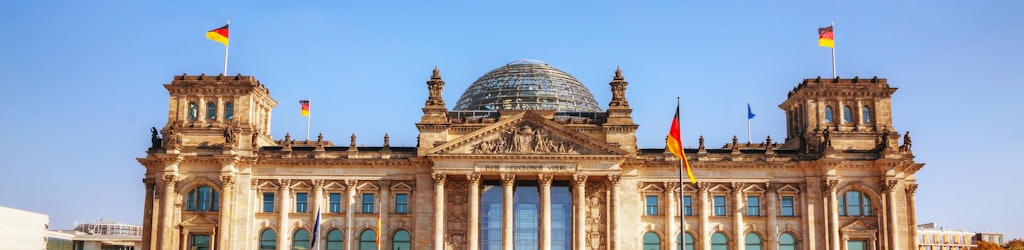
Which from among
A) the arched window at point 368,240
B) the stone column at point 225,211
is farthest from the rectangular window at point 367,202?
the stone column at point 225,211

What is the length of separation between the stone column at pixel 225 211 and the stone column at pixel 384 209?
10849 millimetres

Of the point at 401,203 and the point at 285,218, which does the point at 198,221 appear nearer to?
the point at 285,218

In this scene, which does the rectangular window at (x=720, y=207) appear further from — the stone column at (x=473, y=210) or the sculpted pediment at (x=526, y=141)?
the stone column at (x=473, y=210)

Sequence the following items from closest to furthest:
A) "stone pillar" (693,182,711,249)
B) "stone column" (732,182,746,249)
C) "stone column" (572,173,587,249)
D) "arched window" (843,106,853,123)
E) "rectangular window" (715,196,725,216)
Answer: "stone column" (572,173,587,249) < "stone pillar" (693,182,711,249) < "stone column" (732,182,746,249) < "rectangular window" (715,196,725,216) < "arched window" (843,106,853,123)

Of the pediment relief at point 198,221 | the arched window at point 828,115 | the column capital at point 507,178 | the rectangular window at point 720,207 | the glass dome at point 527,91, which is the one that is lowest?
the pediment relief at point 198,221

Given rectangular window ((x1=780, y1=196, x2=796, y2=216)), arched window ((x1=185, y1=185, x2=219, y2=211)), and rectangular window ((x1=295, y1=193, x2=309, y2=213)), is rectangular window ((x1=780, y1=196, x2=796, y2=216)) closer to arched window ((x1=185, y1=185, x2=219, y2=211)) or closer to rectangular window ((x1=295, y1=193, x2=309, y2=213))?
rectangular window ((x1=295, y1=193, x2=309, y2=213))

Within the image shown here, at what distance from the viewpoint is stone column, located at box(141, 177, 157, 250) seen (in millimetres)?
76062

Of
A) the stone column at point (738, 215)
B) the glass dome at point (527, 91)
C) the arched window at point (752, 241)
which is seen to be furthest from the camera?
the glass dome at point (527, 91)

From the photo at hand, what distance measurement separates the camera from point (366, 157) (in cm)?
7706

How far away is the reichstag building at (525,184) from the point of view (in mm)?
74625

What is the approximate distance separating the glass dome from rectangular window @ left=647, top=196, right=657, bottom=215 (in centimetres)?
1068

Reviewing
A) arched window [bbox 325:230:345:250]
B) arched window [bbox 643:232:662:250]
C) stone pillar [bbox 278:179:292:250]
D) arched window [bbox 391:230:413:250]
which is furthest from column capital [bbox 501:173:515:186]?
stone pillar [bbox 278:179:292:250]

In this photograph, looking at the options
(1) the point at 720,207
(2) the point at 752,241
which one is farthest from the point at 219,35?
(2) the point at 752,241

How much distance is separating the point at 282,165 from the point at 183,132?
7784 mm
